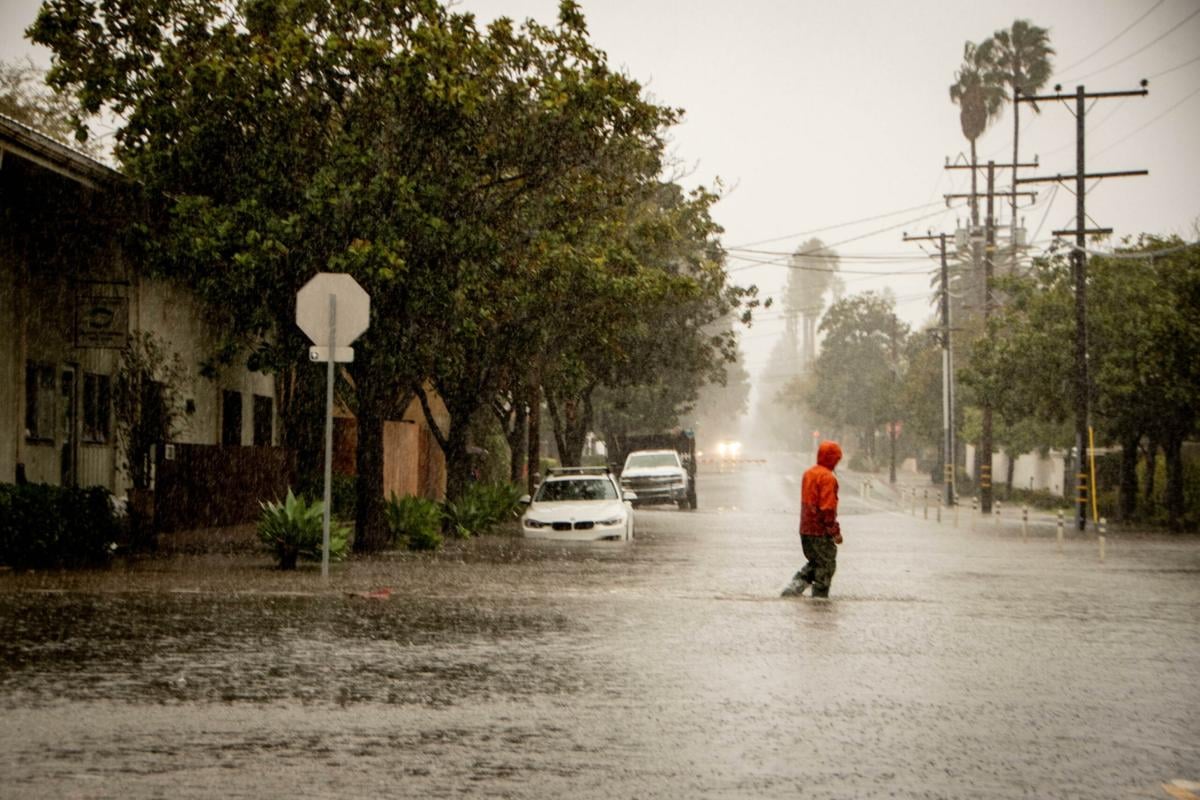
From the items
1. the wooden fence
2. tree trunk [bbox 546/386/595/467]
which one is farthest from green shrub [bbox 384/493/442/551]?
tree trunk [bbox 546/386/595/467]

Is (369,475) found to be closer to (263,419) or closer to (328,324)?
(328,324)

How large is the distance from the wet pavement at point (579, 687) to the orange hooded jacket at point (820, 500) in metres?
0.76

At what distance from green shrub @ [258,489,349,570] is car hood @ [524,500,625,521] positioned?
7.00m

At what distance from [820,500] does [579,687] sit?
6923 millimetres

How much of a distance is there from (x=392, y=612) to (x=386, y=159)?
9037 mm

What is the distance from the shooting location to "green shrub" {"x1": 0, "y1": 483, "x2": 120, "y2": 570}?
59.5 ft

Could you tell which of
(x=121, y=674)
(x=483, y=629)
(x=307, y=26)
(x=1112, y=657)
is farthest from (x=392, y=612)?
(x=307, y=26)

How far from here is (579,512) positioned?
26.8 m

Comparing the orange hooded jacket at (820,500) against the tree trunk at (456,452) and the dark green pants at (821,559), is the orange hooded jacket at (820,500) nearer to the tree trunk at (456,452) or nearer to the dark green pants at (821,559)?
the dark green pants at (821,559)

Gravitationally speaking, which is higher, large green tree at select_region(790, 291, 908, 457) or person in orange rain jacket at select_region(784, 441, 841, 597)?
large green tree at select_region(790, 291, 908, 457)

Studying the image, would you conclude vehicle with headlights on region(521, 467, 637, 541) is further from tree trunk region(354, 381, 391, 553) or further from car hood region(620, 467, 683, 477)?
car hood region(620, 467, 683, 477)

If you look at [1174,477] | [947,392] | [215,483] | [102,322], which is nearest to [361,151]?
[102,322]

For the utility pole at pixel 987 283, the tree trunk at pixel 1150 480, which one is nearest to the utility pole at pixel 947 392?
the utility pole at pixel 987 283

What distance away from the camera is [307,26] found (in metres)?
23.3
